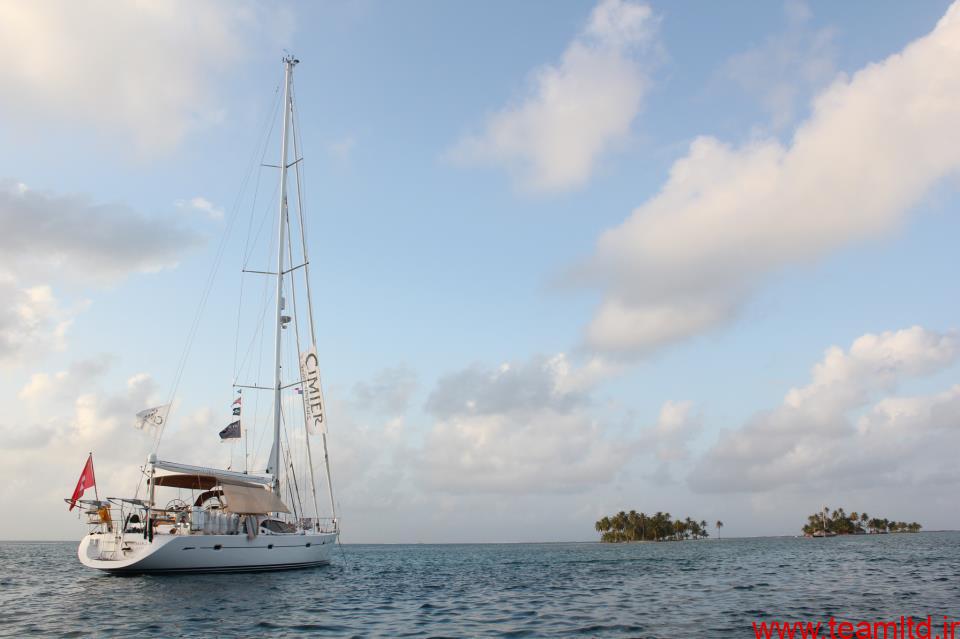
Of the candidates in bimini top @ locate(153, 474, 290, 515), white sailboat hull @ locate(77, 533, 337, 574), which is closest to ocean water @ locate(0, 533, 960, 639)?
white sailboat hull @ locate(77, 533, 337, 574)

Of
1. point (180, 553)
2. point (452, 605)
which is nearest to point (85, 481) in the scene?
point (180, 553)

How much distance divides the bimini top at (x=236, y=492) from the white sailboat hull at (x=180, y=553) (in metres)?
2.23

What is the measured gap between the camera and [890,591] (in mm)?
34719

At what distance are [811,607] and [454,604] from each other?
53.0 ft

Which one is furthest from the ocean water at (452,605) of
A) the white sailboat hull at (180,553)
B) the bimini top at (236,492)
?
the bimini top at (236,492)

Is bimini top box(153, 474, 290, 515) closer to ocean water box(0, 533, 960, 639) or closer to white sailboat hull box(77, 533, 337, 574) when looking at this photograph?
white sailboat hull box(77, 533, 337, 574)

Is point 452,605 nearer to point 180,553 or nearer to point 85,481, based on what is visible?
point 180,553

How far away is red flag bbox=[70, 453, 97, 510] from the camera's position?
41.3 meters

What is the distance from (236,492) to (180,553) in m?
6.02

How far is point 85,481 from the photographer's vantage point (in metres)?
41.5

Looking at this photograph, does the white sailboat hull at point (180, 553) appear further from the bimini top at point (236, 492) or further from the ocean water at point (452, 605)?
the bimini top at point (236, 492)

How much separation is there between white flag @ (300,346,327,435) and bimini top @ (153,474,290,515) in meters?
6.66

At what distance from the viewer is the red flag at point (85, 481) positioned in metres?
41.3

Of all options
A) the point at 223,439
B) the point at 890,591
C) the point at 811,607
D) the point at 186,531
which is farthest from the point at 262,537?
the point at 890,591
